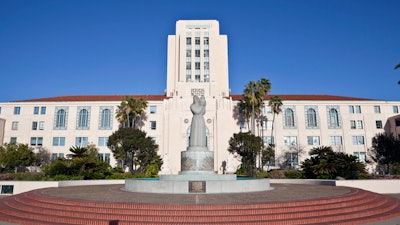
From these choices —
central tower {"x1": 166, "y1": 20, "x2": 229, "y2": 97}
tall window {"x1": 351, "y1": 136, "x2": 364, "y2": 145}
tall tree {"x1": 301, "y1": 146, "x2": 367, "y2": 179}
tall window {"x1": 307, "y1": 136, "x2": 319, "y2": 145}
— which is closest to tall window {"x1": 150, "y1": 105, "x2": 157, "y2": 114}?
central tower {"x1": 166, "y1": 20, "x2": 229, "y2": 97}

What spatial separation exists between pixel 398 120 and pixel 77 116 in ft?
179

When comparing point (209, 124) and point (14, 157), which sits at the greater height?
point (209, 124)

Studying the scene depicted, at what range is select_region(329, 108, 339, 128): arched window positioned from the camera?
4928 cm

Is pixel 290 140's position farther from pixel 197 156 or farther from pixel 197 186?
pixel 197 186

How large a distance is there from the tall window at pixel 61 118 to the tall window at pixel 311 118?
42.4 m

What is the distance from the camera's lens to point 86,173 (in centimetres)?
2459

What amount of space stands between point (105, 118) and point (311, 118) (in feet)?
118

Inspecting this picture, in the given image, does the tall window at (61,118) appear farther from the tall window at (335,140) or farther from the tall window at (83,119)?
the tall window at (335,140)

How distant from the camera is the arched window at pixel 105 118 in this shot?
49.1m

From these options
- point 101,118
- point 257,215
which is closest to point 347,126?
point 101,118

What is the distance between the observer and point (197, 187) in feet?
47.1

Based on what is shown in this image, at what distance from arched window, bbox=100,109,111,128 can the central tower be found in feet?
39.4

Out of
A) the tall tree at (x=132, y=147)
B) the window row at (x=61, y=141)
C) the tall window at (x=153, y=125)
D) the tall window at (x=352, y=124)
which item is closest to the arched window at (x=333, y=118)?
the tall window at (x=352, y=124)

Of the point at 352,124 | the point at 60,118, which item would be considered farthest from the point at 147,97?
the point at 352,124
